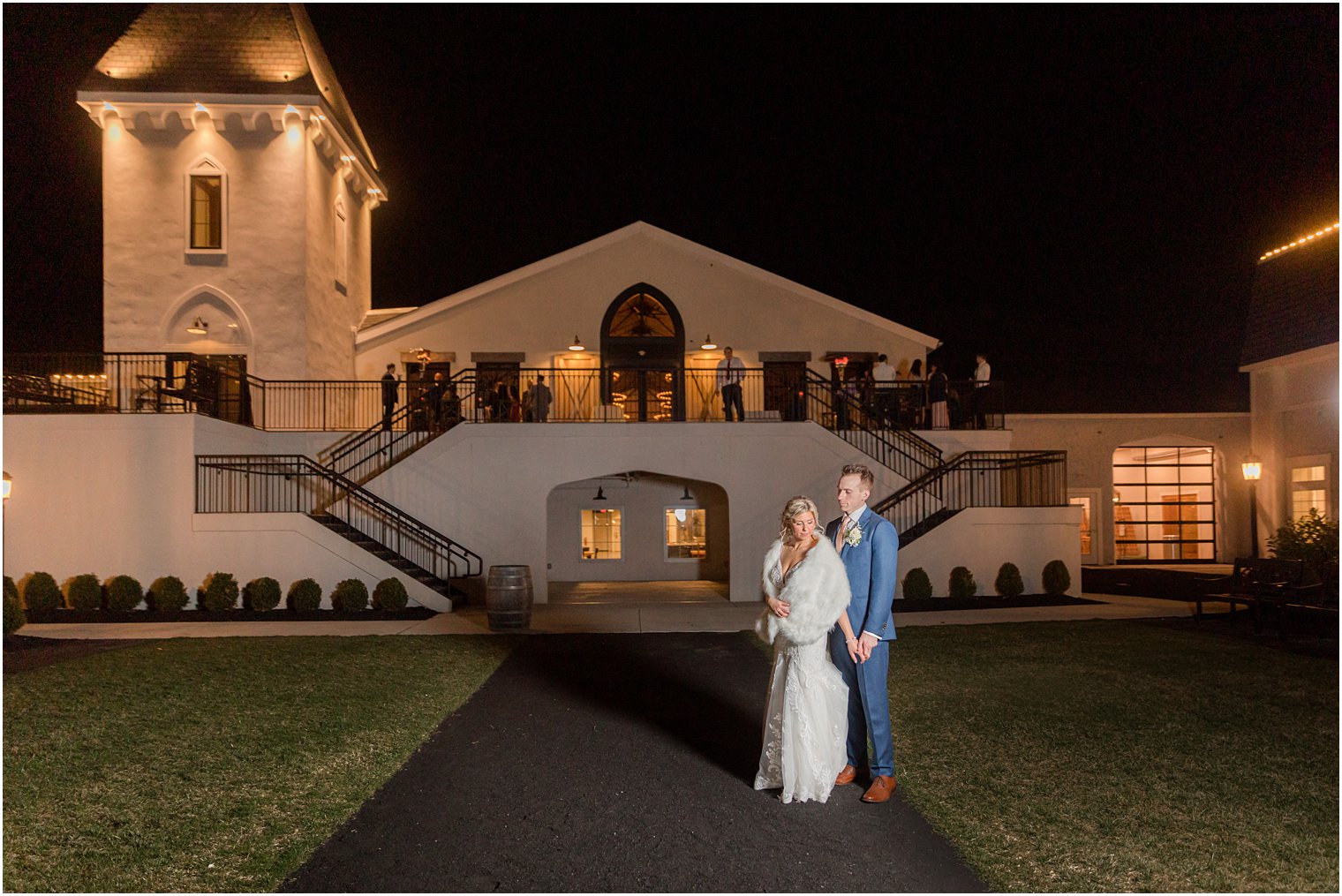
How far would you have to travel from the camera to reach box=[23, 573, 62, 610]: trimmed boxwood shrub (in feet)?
47.4

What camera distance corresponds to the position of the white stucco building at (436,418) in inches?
610

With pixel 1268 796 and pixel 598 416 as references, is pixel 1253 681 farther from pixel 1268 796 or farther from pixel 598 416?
pixel 598 416

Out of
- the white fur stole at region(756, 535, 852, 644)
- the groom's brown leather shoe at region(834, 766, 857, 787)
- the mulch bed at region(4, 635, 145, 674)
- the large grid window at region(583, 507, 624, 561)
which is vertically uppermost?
the white fur stole at region(756, 535, 852, 644)

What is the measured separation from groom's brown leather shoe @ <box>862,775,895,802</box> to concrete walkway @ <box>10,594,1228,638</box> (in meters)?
7.45

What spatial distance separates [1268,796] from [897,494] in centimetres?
1151

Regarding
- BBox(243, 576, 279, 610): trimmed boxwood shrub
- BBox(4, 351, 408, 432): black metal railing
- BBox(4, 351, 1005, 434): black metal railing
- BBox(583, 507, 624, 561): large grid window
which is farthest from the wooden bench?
BBox(4, 351, 408, 432): black metal railing

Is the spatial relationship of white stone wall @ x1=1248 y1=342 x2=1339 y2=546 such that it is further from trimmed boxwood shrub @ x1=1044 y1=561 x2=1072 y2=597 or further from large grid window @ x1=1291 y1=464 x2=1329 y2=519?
trimmed boxwood shrub @ x1=1044 y1=561 x2=1072 y2=597

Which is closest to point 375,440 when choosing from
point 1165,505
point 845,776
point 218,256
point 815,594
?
point 218,256

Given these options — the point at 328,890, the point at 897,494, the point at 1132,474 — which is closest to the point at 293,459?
the point at 897,494

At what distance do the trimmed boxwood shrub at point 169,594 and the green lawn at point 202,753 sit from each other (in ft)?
13.0

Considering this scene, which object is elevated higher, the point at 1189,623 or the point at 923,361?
the point at 923,361

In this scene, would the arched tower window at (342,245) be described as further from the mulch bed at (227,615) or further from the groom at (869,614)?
the groom at (869,614)

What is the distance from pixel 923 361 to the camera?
2261 centimetres

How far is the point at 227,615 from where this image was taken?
1473 cm
